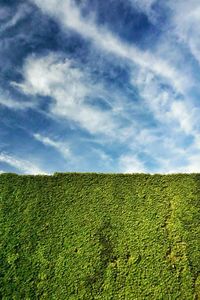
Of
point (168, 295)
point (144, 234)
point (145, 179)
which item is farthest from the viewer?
point (145, 179)

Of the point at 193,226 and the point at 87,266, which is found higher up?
the point at 193,226

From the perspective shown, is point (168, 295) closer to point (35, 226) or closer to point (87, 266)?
point (87, 266)

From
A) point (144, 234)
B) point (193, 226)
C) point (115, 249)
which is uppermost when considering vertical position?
point (193, 226)

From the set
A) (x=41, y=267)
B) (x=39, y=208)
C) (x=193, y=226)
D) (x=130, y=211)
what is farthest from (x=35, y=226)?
(x=193, y=226)

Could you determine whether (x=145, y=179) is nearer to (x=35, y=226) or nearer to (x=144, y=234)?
(x=144, y=234)

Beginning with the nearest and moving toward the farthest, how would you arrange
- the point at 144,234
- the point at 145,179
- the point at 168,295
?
1. the point at 168,295
2. the point at 144,234
3. the point at 145,179

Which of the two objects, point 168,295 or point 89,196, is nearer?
point 168,295

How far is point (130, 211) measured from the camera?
9688 mm

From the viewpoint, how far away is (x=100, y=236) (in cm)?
937

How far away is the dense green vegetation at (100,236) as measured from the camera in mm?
8859

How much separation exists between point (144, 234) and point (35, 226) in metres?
3.11

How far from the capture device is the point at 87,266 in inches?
354

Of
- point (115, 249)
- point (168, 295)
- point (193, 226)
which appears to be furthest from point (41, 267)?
point (193, 226)

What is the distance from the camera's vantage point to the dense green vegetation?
8859mm
